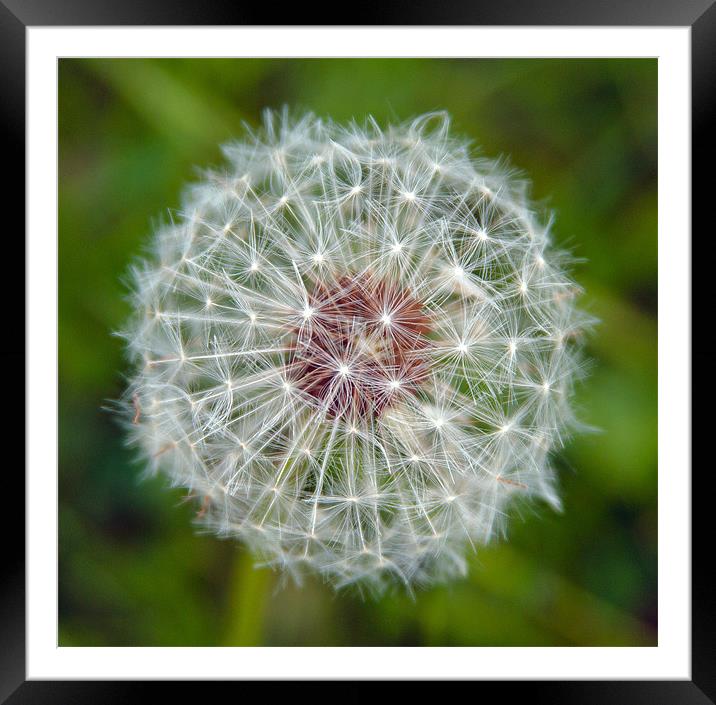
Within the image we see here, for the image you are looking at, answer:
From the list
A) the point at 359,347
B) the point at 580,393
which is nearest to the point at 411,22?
the point at 359,347

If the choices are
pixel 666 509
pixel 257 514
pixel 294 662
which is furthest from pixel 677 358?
pixel 294 662

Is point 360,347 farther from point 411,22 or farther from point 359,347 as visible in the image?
point 411,22

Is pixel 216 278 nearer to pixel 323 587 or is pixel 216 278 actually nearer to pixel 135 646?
pixel 323 587

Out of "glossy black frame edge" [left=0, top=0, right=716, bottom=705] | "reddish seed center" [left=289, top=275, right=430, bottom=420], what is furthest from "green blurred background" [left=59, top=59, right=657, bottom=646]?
"reddish seed center" [left=289, top=275, right=430, bottom=420]

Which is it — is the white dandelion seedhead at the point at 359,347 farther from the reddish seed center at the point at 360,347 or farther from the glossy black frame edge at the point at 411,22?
the glossy black frame edge at the point at 411,22

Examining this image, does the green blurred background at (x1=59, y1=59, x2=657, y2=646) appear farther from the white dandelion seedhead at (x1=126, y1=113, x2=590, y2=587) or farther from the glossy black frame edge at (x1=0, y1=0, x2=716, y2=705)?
the white dandelion seedhead at (x1=126, y1=113, x2=590, y2=587)

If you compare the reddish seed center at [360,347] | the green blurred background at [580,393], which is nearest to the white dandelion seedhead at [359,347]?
the reddish seed center at [360,347]
